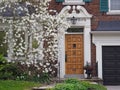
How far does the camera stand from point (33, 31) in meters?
19.6

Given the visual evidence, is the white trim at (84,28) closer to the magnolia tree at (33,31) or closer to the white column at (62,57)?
the white column at (62,57)

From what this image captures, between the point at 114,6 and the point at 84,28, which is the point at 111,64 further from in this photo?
the point at 114,6

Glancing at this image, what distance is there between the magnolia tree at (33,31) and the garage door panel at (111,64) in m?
3.71

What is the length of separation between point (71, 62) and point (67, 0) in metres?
3.37

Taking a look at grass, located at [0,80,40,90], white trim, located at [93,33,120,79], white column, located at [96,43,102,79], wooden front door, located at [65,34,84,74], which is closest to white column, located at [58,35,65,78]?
wooden front door, located at [65,34,84,74]

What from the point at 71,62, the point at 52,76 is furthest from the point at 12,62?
the point at 71,62

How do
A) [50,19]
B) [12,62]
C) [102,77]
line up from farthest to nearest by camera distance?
[102,77] → [12,62] → [50,19]

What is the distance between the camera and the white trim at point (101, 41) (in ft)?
75.4

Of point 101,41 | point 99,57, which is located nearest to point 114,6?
point 101,41

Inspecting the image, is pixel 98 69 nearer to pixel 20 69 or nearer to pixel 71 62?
pixel 71 62

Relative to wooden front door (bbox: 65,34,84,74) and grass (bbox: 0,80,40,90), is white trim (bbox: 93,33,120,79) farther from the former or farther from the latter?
grass (bbox: 0,80,40,90)

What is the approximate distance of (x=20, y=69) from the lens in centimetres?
2088

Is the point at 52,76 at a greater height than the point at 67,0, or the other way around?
the point at 67,0

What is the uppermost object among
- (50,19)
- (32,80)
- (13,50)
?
(50,19)
